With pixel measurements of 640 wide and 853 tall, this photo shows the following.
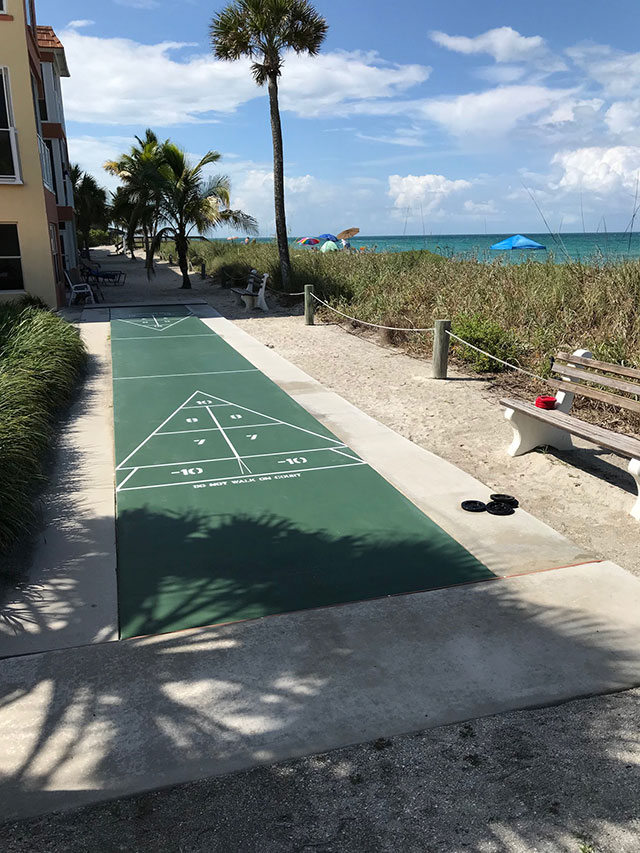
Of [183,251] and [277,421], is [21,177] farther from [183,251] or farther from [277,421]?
[277,421]

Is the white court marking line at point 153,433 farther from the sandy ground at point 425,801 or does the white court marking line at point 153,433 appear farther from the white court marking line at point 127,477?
the sandy ground at point 425,801

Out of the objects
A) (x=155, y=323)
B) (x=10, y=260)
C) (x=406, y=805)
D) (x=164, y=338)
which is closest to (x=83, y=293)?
(x=10, y=260)

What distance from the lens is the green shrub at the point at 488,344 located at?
10.2 metres

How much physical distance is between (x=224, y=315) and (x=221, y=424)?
1084cm

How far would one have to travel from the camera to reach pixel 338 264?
19.1 metres

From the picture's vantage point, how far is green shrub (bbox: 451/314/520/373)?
33.6ft

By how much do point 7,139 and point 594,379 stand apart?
1535 centimetres

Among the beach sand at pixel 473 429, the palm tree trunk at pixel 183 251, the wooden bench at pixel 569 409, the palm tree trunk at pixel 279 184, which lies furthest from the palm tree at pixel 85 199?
the wooden bench at pixel 569 409

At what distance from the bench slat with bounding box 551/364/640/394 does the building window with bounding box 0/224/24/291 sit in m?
14.5

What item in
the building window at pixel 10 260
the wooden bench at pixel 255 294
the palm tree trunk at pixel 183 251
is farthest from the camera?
the palm tree trunk at pixel 183 251

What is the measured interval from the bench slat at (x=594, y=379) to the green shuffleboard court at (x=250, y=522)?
6.80ft

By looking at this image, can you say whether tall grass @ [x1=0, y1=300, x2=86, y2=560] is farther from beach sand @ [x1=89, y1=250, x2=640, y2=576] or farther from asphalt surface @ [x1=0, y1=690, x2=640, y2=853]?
beach sand @ [x1=89, y1=250, x2=640, y2=576]

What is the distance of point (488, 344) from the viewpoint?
10.3 m

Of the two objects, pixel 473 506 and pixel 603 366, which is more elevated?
pixel 603 366
